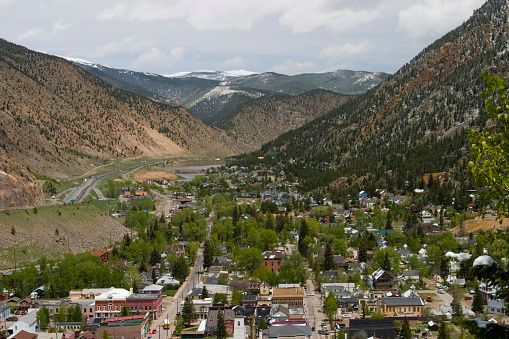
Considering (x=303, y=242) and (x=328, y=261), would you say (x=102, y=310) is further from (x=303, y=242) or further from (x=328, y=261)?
(x=303, y=242)

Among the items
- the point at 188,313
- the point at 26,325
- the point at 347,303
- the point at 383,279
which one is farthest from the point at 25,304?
the point at 383,279

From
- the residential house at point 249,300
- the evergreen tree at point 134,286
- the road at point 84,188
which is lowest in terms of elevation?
the residential house at point 249,300

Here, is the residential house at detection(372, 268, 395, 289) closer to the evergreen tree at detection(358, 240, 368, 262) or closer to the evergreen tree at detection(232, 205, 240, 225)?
the evergreen tree at detection(358, 240, 368, 262)

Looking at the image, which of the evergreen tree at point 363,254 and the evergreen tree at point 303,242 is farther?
the evergreen tree at point 303,242

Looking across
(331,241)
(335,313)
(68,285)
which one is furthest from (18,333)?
(331,241)

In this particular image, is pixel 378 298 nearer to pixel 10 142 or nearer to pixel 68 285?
pixel 68 285

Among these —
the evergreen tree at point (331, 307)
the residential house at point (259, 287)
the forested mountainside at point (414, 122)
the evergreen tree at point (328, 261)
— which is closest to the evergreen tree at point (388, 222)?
the evergreen tree at point (328, 261)

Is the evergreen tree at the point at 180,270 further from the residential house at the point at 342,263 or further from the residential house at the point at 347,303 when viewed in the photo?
the residential house at the point at 347,303

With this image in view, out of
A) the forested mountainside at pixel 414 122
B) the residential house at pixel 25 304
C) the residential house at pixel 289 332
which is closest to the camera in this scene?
the residential house at pixel 289 332
